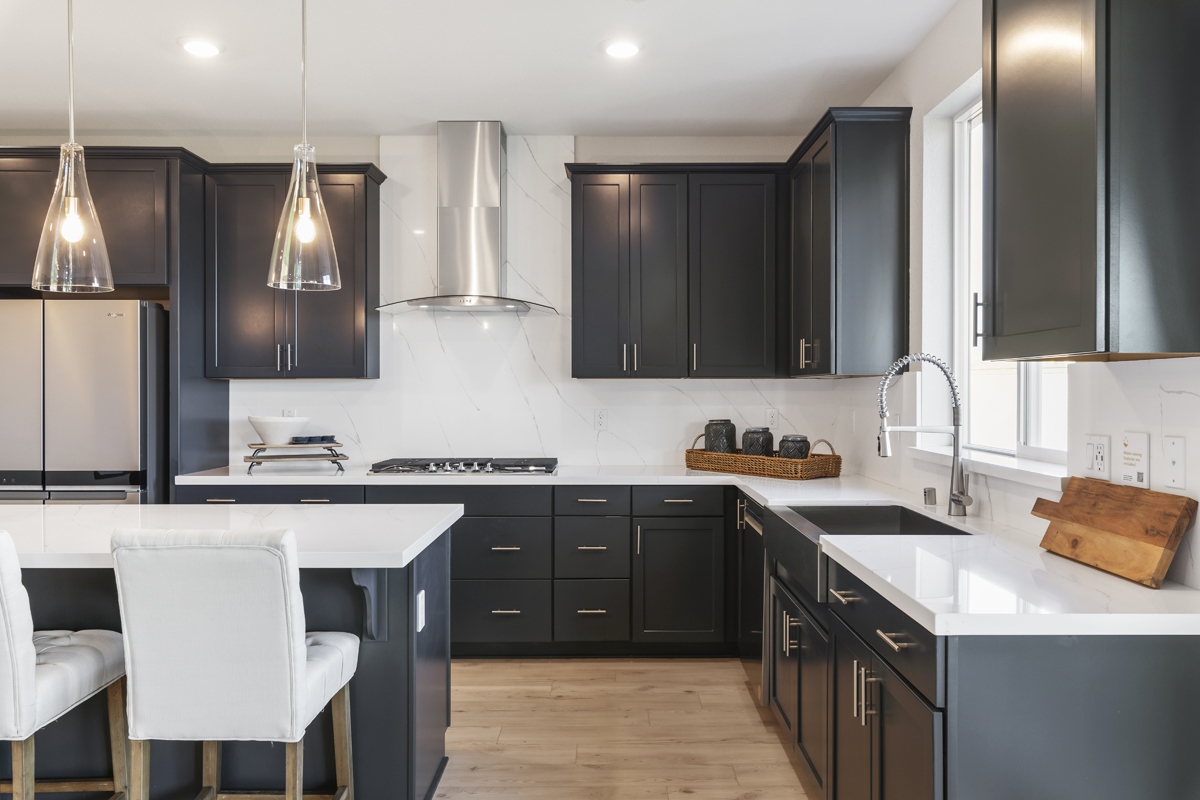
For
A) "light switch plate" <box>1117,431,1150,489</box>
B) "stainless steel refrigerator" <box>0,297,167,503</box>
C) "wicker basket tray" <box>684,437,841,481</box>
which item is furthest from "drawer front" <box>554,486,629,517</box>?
"light switch plate" <box>1117,431,1150,489</box>

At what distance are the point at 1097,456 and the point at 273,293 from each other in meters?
3.54

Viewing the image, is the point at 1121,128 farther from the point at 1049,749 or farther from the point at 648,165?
the point at 648,165

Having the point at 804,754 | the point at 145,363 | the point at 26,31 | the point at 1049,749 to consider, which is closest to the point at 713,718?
the point at 804,754

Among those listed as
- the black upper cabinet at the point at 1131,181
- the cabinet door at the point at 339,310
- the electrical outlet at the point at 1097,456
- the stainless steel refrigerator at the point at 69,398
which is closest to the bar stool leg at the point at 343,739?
the black upper cabinet at the point at 1131,181

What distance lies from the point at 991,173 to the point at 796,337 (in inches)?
73.4

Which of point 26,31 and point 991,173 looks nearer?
point 991,173

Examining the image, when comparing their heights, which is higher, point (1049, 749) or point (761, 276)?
point (761, 276)

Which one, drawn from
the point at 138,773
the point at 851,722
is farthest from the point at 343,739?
the point at 851,722

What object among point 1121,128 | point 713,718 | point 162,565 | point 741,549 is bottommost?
point 713,718

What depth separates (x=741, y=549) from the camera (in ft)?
11.2

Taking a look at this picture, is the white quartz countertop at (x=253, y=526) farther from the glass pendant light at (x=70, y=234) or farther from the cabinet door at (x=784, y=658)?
the cabinet door at (x=784, y=658)

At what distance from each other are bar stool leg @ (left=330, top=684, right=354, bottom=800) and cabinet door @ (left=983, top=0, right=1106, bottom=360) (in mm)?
1805

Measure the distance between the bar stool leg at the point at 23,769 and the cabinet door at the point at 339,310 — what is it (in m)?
2.37

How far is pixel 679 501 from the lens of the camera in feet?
11.5
